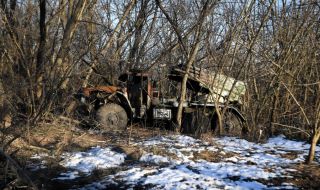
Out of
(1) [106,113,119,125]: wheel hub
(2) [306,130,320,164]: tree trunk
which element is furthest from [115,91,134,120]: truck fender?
(2) [306,130,320,164]: tree trunk

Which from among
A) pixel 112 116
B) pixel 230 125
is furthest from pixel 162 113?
pixel 230 125

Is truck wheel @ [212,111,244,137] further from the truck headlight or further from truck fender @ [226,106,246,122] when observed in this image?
the truck headlight

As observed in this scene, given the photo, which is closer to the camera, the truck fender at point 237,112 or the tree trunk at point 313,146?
the tree trunk at point 313,146

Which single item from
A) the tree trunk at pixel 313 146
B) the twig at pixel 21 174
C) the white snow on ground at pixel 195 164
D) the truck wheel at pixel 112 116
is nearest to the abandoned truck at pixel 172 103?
the truck wheel at pixel 112 116

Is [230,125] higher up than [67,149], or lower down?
higher up

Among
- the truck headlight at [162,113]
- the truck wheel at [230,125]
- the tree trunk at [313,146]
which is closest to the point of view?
the tree trunk at [313,146]

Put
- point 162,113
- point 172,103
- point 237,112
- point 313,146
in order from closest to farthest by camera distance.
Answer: point 313,146, point 237,112, point 162,113, point 172,103

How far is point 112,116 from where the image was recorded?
1256cm

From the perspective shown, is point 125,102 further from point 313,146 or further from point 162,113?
point 313,146

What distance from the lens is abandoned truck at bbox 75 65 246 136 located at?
40.2 ft

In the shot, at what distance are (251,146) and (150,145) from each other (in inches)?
90.1

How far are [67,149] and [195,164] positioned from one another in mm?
2800

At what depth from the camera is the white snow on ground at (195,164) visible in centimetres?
678

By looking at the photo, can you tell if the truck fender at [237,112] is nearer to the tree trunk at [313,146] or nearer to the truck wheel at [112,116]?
the truck wheel at [112,116]
